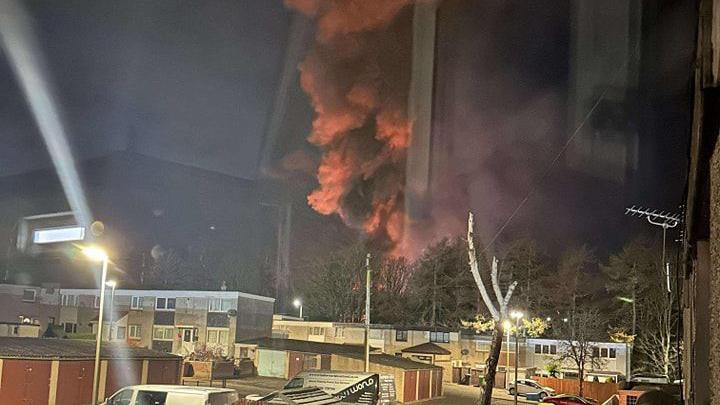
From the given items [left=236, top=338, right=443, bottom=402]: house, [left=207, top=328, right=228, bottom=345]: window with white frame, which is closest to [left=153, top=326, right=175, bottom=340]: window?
[left=207, top=328, right=228, bottom=345]: window with white frame

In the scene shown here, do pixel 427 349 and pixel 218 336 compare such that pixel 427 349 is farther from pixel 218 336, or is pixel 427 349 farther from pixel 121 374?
pixel 121 374

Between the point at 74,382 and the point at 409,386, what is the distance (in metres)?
19.0

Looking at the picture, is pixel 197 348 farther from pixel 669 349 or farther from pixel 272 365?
pixel 669 349

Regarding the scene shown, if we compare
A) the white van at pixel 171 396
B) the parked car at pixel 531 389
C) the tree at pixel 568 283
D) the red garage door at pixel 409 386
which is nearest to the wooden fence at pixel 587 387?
the parked car at pixel 531 389

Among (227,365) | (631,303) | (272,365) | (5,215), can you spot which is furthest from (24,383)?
(5,215)

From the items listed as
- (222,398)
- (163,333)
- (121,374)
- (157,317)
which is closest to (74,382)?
(121,374)

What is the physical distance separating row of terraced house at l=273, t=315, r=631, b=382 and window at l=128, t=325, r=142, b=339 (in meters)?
12.4

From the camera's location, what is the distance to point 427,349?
5588cm

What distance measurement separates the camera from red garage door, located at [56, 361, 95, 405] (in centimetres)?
2728

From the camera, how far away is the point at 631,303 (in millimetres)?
57625

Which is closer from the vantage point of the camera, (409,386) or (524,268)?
(409,386)

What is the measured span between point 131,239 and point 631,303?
264 ft

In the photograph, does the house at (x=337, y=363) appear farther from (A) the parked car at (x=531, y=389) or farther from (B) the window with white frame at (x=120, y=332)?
(B) the window with white frame at (x=120, y=332)

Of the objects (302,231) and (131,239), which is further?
(131,239)
